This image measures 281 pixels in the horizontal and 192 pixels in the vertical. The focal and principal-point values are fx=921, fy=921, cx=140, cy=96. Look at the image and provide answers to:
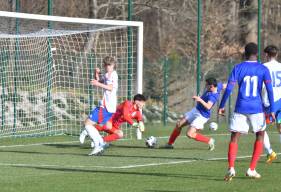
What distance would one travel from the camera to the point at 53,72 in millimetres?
22344

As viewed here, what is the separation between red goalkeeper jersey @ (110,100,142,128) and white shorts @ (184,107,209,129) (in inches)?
39.9

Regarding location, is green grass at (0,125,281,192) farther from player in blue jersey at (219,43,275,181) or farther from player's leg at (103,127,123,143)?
player in blue jersey at (219,43,275,181)

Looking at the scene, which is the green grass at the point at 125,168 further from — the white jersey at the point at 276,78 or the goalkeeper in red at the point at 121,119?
the white jersey at the point at 276,78

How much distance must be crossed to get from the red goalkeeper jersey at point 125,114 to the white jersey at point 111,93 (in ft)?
1.66

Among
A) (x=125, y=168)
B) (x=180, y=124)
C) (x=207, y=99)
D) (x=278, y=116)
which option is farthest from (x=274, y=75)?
(x=180, y=124)

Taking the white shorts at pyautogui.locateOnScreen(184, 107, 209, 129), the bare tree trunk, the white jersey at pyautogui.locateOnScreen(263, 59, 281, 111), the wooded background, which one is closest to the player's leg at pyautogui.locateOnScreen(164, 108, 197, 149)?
the white shorts at pyautogui.locateOnScreen(184, 107, 209, 129)

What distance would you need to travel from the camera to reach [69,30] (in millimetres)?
21219

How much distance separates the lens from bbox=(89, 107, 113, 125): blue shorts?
57.5 feet

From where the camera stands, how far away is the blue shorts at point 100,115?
57.5ft

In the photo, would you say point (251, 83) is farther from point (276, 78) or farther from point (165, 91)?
point (165, 91)

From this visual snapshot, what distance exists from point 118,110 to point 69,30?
332 cm

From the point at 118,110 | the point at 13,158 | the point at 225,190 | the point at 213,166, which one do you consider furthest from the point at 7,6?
the point at 225,190

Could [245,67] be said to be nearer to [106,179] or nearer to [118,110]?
[106,179]

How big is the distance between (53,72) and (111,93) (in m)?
4.82
